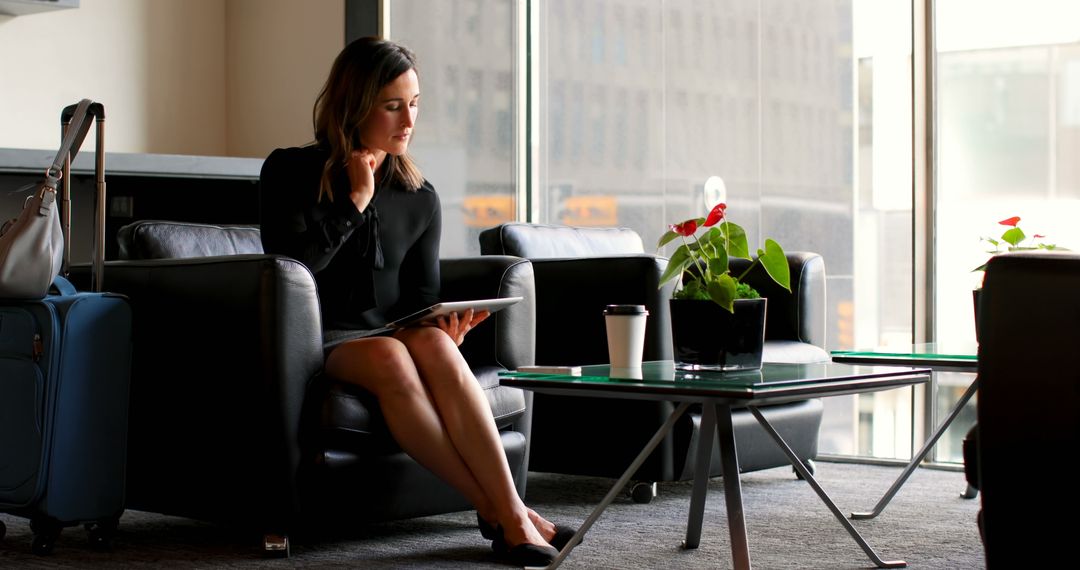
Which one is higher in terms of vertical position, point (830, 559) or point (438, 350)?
point (438, 350)

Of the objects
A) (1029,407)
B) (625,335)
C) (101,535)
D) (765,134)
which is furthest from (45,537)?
(765,134)

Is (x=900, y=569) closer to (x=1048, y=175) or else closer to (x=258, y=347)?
(x=258, y=347)

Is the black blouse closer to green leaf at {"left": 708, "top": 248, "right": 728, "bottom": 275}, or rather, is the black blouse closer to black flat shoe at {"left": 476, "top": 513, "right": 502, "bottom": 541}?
black flat shoe at {"left": 476, "top": 513, "right": 502, "bottom": 541}

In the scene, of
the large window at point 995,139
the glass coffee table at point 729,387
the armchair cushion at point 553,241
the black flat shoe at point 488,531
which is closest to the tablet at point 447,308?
the glass coffee table at point 729,387

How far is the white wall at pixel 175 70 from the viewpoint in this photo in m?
4.82

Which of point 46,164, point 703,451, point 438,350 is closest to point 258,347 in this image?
point 438,350

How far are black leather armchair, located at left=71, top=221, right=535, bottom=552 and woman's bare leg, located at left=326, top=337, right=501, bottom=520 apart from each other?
2.3 inches

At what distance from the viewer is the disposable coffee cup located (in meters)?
2.32

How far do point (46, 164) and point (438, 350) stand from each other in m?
2.20

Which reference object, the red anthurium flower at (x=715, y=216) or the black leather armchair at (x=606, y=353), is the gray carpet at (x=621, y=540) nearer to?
the black leather armchair at (x=606, y=353)

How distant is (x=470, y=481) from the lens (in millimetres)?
2488

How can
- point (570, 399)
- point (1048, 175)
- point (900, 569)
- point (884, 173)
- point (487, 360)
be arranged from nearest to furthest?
point (900, 569) → point (487, 360) → point (570, 399) → point (1048, 175) → point (884, 173)

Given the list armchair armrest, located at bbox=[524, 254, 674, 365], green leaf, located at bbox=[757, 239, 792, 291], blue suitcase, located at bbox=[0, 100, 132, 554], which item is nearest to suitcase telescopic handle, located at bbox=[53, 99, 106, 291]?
blue suitcase, located at bbox=[0, 100, 132, 554]

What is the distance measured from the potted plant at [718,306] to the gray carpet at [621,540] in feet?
1.59
